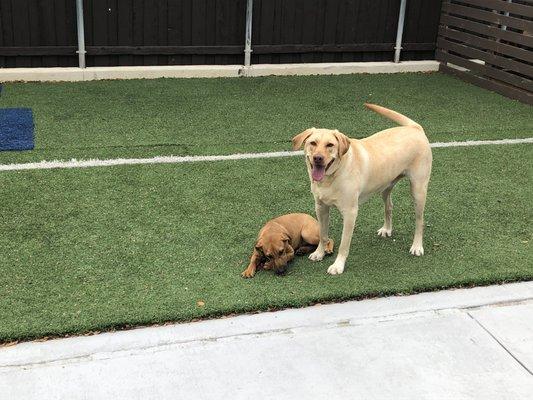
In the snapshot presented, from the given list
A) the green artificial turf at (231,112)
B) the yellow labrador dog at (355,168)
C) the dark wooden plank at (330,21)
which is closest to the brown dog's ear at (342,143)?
the yellow labrador dog at (355,168)

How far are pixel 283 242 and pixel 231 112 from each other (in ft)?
14.3

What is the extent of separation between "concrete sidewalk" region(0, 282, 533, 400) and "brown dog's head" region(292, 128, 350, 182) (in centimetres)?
91

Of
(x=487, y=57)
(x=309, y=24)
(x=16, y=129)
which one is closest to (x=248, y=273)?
(x=16, y=129)

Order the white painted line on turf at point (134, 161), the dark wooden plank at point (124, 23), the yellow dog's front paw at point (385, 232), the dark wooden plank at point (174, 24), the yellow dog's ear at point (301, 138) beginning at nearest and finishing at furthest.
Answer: the yellow dog's ear at point (301, 138), the yellow dog's front paw at point (385, 232), the white painted line on turf at point (134, 161), the dark wooden plank at point (124, 23), the dark wooden plank at point (174, 24)

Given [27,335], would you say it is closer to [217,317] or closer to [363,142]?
[217,317]

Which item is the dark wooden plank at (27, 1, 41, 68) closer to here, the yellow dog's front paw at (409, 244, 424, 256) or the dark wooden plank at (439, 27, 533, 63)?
the dark wooden plank at (439, 27, 533, 63)

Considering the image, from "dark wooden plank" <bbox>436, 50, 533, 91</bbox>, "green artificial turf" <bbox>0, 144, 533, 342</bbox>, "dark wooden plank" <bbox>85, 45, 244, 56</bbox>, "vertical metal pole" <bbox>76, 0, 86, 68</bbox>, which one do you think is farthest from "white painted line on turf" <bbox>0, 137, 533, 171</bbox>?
"dark wooden plank" <bbox>436, 50, 533, 91</bbox>

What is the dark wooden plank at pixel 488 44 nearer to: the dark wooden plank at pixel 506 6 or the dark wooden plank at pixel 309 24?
the dark wooden plank at pixel 506 6

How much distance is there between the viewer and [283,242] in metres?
4.60

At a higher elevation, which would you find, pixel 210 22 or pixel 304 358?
pixel 210 22

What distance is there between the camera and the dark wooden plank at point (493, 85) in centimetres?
961

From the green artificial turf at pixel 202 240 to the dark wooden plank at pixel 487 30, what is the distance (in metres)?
2.92

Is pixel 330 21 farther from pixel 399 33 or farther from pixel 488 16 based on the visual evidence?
pixel 488 16

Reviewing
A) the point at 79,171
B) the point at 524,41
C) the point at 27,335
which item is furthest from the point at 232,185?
the point at 524,41
